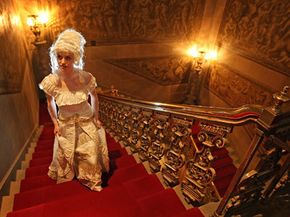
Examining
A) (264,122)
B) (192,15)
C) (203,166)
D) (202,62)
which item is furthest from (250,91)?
(264,122)

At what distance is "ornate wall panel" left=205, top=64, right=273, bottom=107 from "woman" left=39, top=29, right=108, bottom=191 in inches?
177

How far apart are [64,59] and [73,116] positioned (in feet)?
2.23

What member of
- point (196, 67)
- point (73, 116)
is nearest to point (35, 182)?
point (73, 116)

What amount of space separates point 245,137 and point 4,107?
5.58 m

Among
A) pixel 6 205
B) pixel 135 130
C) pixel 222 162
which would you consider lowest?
pixel 222 162

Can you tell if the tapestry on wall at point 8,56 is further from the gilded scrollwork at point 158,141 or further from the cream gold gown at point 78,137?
the gilded scrollwork at point 158,141

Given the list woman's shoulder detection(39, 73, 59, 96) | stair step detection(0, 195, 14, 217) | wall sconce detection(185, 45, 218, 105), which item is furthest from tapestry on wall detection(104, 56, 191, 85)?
stair step detection(0, 195, 14, 217)

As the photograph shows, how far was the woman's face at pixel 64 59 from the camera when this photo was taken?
207cm

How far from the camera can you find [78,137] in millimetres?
2547

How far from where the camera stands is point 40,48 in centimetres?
605

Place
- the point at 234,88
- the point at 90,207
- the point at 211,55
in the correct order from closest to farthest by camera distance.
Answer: the point at 90,207 < the point at 234,88 < the point at 211,55

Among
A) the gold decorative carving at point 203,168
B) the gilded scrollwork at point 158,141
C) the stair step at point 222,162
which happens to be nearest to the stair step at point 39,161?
the gilded scrollwork at point 158,141

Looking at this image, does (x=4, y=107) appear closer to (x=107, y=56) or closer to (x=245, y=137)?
(x=107, y=56)

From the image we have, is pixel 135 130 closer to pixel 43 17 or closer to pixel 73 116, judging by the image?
pixel 73 116
